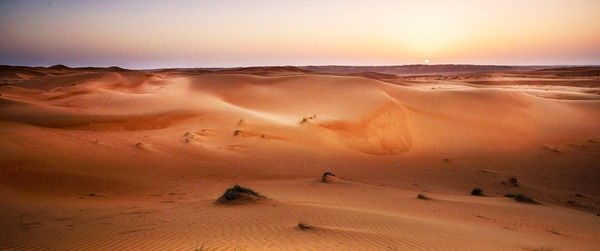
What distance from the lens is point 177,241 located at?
443cm

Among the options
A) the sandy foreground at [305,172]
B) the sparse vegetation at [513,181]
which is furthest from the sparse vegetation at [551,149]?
the sparse vegetation at [513,181]

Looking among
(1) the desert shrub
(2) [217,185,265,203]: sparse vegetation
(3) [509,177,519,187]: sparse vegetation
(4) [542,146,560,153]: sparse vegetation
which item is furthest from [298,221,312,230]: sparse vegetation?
(4) [542,146,560,153]: sparse vegetation

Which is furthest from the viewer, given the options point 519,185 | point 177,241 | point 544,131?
point 544,131

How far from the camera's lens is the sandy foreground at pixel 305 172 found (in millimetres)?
4945

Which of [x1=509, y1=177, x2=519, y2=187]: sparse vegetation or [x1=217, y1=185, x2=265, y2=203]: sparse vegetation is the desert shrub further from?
[x1=509, y1=177, x2=519, y2=187]: sparse vegetation

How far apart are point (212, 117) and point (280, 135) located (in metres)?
3.59

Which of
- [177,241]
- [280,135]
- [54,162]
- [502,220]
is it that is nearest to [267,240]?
[177,241]

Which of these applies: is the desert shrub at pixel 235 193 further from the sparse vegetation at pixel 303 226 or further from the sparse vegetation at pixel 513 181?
the sparse vegetation at pixel 513 181

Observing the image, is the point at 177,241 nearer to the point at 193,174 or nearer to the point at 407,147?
the point at 193,174

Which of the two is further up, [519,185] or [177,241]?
[177,241]

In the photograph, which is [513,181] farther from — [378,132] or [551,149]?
[378,132]

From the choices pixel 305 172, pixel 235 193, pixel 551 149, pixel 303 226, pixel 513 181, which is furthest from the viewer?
pixel 551 149

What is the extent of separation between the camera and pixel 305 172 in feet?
33.4

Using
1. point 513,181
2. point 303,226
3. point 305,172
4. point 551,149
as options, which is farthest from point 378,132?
point 303,226
